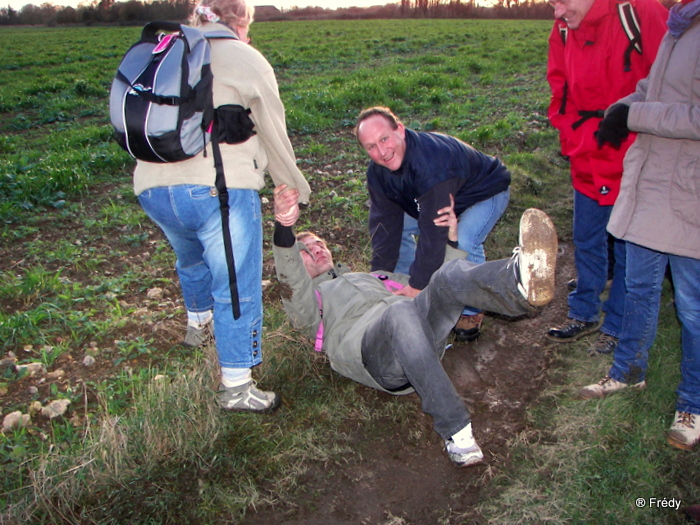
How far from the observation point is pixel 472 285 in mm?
2857

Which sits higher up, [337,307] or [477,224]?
[477,224]

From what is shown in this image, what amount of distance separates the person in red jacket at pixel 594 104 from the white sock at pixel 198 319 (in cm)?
261

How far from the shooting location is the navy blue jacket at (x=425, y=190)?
3.53 m

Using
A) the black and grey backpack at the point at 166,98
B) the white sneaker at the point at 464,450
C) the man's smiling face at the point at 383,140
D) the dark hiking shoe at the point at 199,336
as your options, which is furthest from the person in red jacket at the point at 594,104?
the dark hiking shoe at the point at 199,336

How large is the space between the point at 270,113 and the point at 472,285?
1.42 metres

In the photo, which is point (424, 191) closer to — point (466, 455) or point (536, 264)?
point (536, 264)

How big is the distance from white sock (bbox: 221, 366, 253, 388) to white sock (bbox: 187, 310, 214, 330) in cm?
79

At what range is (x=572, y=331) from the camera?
4.20 m

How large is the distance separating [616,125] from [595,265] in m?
1.31

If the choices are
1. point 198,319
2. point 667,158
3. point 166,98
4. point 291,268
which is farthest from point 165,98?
point 667,158

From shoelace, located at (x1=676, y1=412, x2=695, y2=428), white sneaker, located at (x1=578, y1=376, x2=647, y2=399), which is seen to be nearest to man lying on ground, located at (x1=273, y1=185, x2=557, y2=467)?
white sneaker, located at (x1=578, y1=376, x2=647, y2=399)

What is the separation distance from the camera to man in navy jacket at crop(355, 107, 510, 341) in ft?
11.6

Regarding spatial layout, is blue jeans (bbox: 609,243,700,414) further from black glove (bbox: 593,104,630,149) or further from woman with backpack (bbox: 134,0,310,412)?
woman with backpack (bbox: 134,0,310,412)

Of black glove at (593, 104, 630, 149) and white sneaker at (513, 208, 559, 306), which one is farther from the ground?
black glove at (593, 104, 630, 149)
